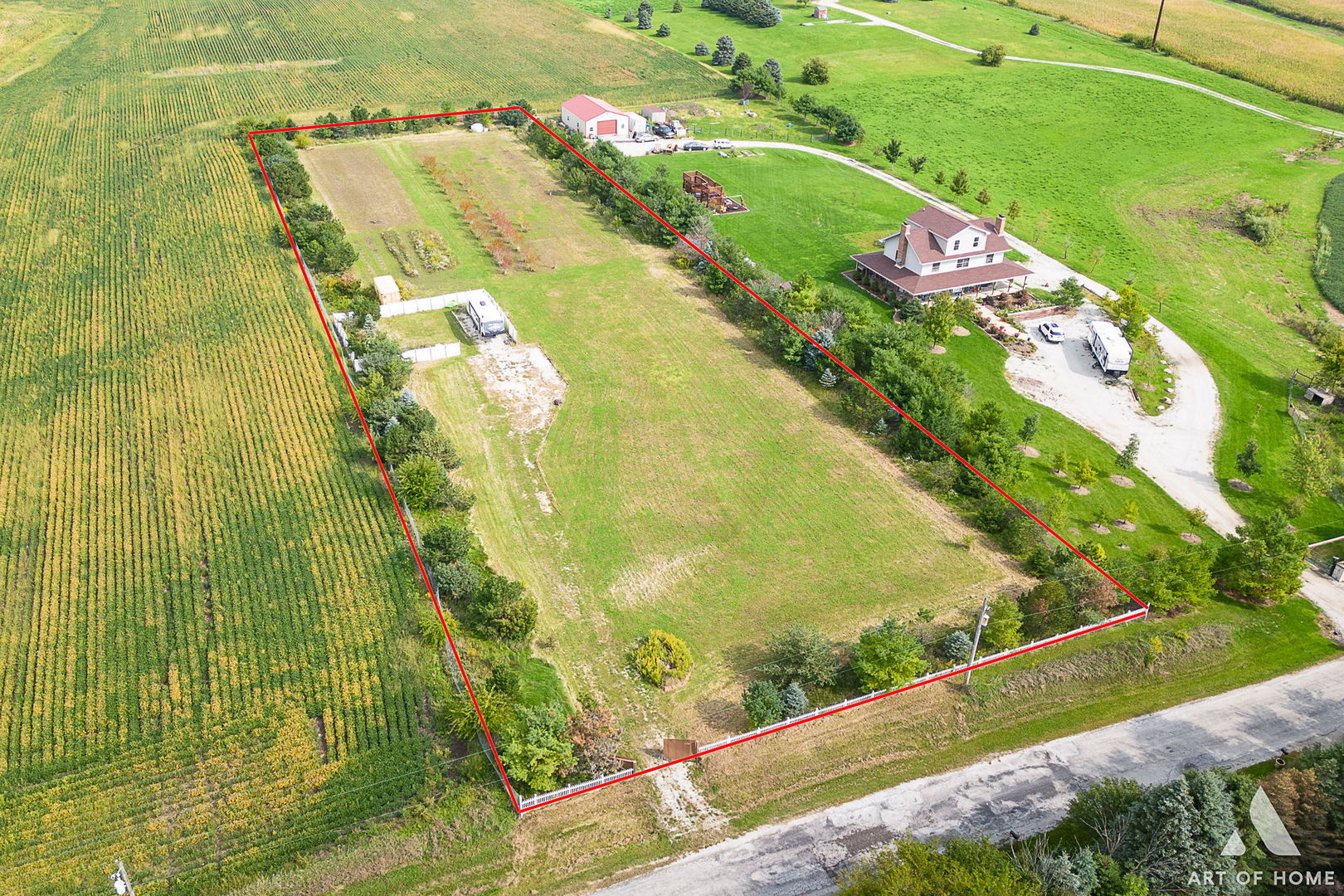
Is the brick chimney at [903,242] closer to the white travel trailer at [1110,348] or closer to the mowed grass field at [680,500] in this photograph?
the white travel trailer at [1110,348]

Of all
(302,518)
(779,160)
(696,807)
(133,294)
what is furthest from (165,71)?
(696,807)

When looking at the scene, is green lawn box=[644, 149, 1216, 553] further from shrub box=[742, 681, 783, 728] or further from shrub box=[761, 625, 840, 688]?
shrub box=[742, 681, 783, 728]

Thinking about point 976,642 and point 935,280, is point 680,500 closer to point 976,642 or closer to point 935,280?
point 976,642

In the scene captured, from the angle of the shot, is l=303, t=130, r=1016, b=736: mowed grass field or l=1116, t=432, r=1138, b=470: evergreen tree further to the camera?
l=1116, t=432, r=1138, b=470: evergreen tree

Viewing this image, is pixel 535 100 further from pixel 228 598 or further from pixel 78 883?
pixel 78 883

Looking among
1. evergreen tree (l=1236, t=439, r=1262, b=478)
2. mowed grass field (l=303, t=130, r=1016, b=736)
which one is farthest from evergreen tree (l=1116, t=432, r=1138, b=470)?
mowed grass field (l=303, t=130, r=1016, b=736)
